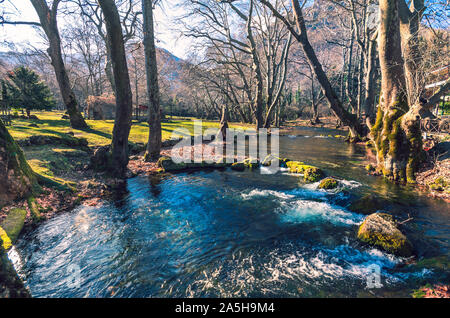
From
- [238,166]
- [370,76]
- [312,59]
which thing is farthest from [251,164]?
[370,76]

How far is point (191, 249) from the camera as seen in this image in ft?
15.0

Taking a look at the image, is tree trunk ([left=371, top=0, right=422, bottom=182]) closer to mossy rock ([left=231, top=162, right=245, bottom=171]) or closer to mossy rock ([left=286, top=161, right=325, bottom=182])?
mossy rock ([left=286, top=161, right=325, bottom=182])

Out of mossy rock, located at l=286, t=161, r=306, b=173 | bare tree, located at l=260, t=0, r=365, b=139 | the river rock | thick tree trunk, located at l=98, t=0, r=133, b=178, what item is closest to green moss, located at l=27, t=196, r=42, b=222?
thick tree trunk, located at l=98, t=0, r=133, b=178

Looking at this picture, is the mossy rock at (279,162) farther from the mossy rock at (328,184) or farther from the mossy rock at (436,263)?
the mossy rock at (436,263)

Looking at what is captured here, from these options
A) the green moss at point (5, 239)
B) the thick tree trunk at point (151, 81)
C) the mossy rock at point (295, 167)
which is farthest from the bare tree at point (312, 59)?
the green moss at point (5, 239)

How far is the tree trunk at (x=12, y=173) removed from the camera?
535cm

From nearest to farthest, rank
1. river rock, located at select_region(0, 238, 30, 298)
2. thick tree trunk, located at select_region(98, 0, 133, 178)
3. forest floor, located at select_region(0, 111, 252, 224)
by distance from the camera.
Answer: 1. river rock, located at select_region(0, 238, 30, 298)
2. forest floor, located at select_region(0, 111, 252, 224)
3. thick tree trunk, located at select_region(98, 0, 133, 178)

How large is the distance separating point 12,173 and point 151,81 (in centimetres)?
651

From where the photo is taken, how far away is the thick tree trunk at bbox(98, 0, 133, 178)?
7.54 meters

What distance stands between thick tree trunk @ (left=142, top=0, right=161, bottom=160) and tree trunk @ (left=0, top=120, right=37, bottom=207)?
5.25 metres

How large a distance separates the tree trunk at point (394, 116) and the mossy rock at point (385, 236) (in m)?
4.29

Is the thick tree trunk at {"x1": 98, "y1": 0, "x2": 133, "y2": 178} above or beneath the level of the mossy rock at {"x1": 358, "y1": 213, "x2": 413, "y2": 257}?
above

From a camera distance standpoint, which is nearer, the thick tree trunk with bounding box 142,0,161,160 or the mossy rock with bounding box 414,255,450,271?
the mossy rock with bounding box 414,255,450,271
